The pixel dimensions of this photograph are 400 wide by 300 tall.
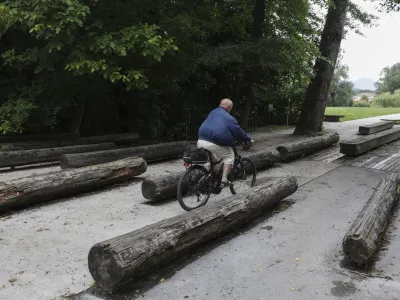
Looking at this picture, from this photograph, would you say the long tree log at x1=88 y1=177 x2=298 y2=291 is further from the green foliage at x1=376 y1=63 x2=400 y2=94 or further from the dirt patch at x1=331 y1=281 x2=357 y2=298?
the green foliage at x1=376 y1=63 x2=400 y2=94

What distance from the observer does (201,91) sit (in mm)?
19078

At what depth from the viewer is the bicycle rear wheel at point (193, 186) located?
22.1ft

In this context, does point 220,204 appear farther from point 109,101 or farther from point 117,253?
point 109,101

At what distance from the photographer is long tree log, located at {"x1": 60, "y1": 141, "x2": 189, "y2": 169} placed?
31.6 feet

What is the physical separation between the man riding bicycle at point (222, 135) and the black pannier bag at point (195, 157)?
0.48ft

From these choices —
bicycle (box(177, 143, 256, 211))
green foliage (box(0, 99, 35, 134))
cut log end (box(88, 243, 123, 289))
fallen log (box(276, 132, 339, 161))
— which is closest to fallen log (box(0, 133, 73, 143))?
green foliage (box(0, 99, 35, 134))

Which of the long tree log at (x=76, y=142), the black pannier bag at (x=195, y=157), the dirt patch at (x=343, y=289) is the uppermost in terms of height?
the black pannier bag at (x=195, y=157)

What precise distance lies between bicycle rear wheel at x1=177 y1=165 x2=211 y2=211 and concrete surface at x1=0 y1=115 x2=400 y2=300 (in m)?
0.30

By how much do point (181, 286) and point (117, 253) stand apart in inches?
31.4

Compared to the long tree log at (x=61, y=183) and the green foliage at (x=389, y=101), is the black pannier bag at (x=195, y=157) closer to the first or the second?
the long tree log at (x=61, y=183)

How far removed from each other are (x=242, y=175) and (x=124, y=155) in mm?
4328

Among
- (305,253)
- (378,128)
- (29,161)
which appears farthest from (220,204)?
(378,128)

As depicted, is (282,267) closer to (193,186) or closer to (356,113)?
(193,186)

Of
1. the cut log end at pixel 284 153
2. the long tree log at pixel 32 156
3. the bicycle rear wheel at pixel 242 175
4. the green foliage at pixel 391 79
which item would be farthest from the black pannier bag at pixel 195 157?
the green foliage at pixel 391 79
